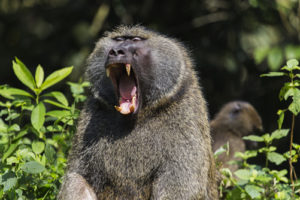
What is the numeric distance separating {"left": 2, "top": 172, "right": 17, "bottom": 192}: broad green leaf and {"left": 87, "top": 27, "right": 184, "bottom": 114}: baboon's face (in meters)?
0.81

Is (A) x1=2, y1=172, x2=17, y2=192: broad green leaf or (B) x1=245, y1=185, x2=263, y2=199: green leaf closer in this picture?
(A) x1=2, y1=172, x2=17, y2=192: broad green leaf

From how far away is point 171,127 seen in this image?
3.70 meters

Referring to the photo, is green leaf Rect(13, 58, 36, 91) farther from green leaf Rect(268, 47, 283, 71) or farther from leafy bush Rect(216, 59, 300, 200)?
green leaf Rect(268, 47, 283, 71)

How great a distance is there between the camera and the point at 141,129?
146 inches

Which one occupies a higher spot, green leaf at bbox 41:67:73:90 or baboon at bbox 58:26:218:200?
green leaf at bbox 41:67:73:90

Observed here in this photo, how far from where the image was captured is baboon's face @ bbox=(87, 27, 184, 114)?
371 centimetres

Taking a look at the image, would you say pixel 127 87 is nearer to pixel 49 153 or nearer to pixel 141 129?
pixel 141 129

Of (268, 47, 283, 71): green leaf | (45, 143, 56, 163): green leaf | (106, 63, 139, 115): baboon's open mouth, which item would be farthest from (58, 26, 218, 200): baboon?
(268, 47, 283, 71): green leaf

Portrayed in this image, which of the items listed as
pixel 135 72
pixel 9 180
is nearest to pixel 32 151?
pixel 9 180

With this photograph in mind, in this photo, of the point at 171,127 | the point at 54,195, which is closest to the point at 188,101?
the point at 171,127

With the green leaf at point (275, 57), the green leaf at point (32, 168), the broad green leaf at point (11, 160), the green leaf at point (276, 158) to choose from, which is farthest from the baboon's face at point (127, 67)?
the green leaf at point (275, 57)

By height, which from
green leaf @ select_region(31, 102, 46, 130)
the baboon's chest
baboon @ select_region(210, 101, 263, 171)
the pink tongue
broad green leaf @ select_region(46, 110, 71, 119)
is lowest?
baboon @ select_region(210, 101, 263, 171)

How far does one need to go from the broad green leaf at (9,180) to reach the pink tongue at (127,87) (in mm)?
911

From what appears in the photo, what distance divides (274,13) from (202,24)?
135 centimetres
